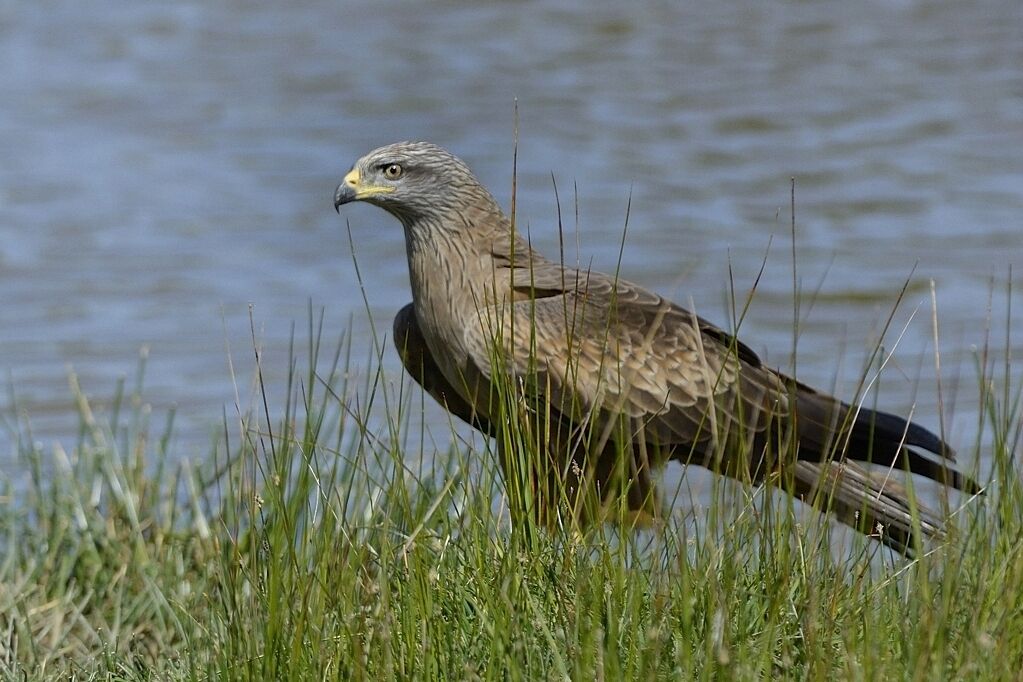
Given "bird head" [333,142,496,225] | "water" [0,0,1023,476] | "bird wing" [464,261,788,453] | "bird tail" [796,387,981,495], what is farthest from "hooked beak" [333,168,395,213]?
"water" [0,0,1023,476]

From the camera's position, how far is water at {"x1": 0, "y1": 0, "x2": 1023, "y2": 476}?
1023 cm

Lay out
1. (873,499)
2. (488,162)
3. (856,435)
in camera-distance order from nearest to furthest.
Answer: (873,499), (856,435), (488,162)

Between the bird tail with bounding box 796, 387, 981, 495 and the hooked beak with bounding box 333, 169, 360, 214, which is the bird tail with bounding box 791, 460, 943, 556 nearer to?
the bird tail with bounding box 796, 387, 981, 495

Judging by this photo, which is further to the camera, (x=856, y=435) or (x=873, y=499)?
(x=856, y=435)

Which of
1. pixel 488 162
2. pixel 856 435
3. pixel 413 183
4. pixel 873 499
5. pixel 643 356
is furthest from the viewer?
pixel 488 162

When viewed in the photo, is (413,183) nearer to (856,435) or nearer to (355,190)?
(355,190)

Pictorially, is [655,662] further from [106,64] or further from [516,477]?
[106,64]

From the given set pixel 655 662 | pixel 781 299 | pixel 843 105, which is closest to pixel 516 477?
pixel 655 662

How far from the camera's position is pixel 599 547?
3.94m

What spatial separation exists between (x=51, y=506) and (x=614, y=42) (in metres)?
12.2

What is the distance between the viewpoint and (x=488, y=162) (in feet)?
43.5

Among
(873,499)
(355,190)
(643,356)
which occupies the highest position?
(355,190)

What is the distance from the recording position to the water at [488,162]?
1023 cm

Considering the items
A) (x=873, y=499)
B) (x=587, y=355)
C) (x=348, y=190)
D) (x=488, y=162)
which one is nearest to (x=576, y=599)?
(x=873, y=499)
